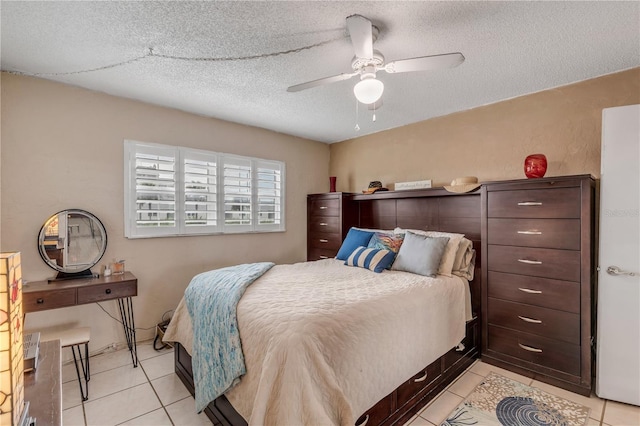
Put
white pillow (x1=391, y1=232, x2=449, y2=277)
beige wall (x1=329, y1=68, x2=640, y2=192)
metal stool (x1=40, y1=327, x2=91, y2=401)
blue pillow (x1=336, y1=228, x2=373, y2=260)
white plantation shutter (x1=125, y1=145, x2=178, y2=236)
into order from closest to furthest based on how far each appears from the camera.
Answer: metal stool (x1=40, y1=327, x2=91, y2=401) → beige wall (x1=329, y1=68, x2=640, y2=192) → white pillow (x1=391, y1=232, x2=449, y2=277) → white plantation shutter (x1=125, y1=145, x2=178, y2=236) → blue pillow (x1=336, y1=228, x2=373, y2=260)

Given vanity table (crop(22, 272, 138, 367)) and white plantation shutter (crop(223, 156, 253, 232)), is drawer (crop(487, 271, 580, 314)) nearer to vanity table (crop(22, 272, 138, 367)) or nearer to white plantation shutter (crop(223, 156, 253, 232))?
white plantation shutter (crop(223, 156, 253, 232))

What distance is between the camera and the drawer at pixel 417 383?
1887mm

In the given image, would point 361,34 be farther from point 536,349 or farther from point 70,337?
point 70,337

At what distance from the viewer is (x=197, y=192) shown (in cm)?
343

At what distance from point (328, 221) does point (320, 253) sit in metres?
0.51

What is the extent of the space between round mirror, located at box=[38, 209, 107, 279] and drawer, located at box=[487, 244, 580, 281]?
3678 millimetres

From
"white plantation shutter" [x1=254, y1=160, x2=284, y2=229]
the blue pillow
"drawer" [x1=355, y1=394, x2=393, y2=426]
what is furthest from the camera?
"white plantation shutter" [x1=254, y1=160, x2=284, y2=229]

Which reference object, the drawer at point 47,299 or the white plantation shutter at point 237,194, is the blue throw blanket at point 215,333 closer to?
the drawer at point 47,299

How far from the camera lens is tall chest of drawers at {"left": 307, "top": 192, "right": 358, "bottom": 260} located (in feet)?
13.4

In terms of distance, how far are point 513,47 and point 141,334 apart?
4.19 metres

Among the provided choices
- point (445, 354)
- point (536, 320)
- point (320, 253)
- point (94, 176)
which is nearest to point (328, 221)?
point (320, 253)

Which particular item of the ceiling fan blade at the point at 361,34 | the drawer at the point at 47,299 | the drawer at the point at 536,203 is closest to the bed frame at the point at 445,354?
the drawer at the point at 536,203

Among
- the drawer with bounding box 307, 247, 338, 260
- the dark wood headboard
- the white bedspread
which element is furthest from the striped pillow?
the drawer with bounding box 307, 247, 338, 260

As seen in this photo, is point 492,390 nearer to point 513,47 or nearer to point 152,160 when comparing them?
point 513,47
